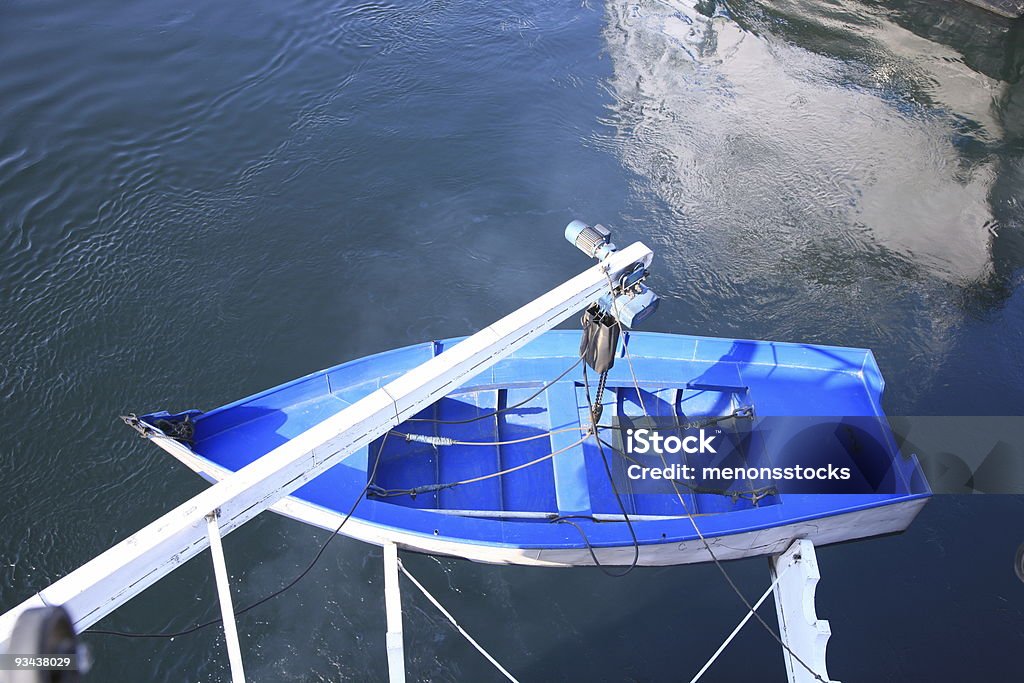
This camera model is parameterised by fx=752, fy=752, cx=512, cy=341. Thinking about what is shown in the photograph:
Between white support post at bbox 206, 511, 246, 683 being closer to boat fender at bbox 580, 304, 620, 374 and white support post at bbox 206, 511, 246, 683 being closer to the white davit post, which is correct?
the white davit post

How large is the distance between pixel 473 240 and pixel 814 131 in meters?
8.01

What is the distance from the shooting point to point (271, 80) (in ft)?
52.9

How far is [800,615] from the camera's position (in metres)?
8.02

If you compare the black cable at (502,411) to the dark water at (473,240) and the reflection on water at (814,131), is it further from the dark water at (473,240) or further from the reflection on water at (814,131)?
the reflection on water at (814,131)

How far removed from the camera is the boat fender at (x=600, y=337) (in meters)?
6.86

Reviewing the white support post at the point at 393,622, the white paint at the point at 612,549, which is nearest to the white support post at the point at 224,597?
the white support post at the point at 393,622

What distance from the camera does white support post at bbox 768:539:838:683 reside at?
7629 millimetres

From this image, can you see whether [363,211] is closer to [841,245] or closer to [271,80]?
[271,80]

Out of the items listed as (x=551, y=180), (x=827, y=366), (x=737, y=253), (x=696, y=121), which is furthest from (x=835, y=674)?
(x=696, y=121)

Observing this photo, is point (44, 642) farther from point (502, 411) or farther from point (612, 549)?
point (502, 411)

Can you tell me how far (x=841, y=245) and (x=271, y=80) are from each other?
1206 centimetres

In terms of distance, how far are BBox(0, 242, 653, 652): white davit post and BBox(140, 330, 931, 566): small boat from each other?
5.50ft

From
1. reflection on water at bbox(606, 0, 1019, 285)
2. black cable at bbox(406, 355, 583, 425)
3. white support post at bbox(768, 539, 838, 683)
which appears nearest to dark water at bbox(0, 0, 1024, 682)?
reflection on water at bbox(606, 0, 1019, 285)

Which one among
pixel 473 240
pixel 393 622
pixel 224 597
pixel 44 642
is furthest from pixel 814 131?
pixel 44 642
